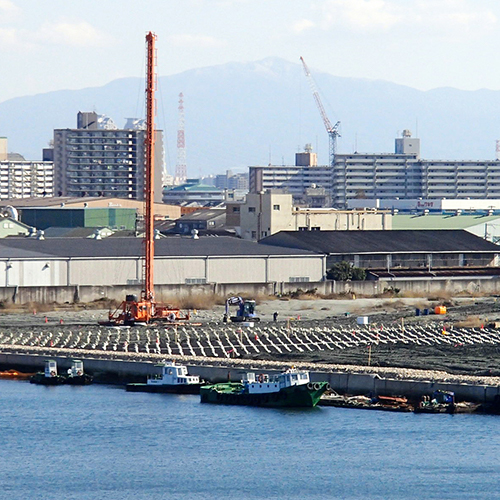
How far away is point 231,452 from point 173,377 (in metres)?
7.83

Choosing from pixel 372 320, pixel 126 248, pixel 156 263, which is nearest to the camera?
pixel 372 320

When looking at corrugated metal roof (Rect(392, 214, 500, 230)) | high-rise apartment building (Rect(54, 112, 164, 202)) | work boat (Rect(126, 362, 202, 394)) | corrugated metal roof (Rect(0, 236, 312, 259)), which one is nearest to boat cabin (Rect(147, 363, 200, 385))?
work boat (Rect(126, 362, 202, 394))

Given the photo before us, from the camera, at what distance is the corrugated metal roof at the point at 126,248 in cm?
6047

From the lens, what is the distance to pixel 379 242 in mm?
70438

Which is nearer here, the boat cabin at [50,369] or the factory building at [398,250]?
the boat cabin at [50,369]

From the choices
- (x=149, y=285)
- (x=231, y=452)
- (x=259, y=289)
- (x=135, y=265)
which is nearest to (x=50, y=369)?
(x=231, y=452)

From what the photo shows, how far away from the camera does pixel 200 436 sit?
32562 mm

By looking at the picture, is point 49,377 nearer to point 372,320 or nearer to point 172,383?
point 172,383

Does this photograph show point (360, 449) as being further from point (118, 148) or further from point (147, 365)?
point (118, 148)

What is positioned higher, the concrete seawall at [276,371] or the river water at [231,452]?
the concrete seawall at [276,371]

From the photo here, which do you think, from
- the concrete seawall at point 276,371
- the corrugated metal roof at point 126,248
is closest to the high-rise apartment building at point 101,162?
the corrugated metal roof at point 126,248

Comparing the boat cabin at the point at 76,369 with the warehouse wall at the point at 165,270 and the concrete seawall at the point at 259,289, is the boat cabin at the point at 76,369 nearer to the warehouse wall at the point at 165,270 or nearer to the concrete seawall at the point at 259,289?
the concrete seawall at the point at 259,289

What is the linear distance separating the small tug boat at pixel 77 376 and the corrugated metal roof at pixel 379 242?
91.0 feet

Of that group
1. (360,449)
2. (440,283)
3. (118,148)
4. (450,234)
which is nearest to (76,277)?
(440,283)
